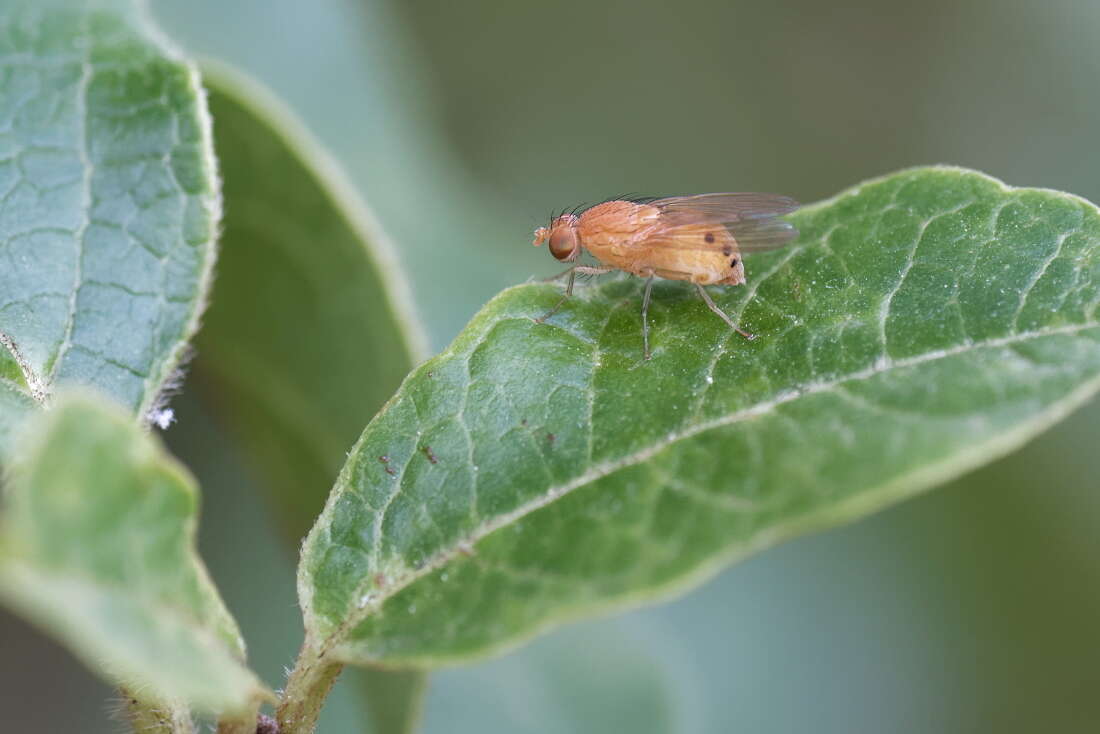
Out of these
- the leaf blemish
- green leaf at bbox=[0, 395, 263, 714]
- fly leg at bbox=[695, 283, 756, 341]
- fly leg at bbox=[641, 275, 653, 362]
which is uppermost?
green leaf at bbox=[0, 395, 263, 714]

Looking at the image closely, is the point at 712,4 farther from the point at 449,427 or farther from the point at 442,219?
the point at 449,427

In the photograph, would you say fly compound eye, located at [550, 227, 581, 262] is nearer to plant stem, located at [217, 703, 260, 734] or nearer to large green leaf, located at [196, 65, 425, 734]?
large green leaf, located at [196, 65, 425, 734]

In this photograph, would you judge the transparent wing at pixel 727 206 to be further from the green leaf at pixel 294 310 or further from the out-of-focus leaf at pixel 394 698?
the out-of-focus leaf at pixel 394 698

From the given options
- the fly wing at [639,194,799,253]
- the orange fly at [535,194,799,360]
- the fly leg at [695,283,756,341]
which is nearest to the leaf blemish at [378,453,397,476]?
the orange fly at [535,194,799,360]

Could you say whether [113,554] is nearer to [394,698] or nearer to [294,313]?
[394,698]

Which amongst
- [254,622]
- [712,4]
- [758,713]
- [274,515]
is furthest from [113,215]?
[712,4]

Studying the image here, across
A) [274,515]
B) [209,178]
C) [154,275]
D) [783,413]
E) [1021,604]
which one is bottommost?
[1021,604]
